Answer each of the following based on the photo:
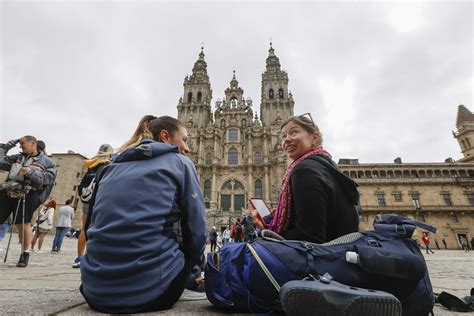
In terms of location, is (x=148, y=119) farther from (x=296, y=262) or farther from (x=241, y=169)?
(x=241, y=169)

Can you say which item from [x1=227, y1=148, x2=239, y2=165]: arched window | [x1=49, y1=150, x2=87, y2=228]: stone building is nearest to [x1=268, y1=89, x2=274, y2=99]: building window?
[x1=227, y1=148, x2=239, y2=165]: arched window

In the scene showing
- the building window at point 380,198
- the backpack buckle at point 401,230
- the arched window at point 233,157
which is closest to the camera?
the backpack buckle at point 401,230

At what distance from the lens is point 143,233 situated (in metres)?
1.43

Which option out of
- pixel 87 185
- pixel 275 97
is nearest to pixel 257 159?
pixel 275 97

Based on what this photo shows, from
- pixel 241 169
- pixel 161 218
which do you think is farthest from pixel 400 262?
pixel 241 169

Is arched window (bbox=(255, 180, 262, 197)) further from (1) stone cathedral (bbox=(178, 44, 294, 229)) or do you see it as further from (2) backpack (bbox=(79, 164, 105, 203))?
(2) backpack (bbox=(79, 164, 105, 203))

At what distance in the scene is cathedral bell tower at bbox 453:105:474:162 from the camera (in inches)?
1399

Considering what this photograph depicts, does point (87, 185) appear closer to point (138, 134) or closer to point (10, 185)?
point (10, 185)

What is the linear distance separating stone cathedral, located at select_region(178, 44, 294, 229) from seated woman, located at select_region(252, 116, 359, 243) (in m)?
24.2

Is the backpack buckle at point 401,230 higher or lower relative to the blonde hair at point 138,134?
lower

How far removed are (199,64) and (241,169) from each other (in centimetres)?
2074

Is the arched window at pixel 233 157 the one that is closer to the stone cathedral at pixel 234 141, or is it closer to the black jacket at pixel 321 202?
the stone cathedral at pixel 234 141

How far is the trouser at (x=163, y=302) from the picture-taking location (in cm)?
144

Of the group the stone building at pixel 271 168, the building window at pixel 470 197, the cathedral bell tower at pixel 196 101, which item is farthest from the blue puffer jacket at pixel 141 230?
the building window at pixel 470 197
